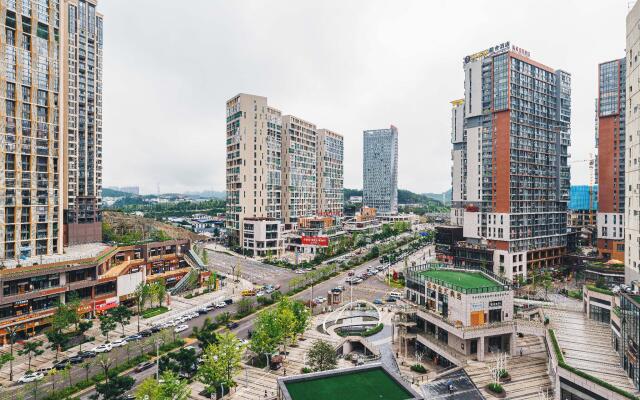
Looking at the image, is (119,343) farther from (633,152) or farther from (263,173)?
(263,173)

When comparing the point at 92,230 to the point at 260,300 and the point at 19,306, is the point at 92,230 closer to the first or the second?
the point at 19,306

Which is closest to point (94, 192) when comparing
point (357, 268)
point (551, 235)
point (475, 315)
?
point (357, 268)

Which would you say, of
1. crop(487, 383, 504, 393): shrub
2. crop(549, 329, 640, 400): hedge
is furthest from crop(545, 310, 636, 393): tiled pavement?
crop(487, 383, 504, 393): shrub

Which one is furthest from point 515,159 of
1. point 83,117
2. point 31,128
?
point 83,117

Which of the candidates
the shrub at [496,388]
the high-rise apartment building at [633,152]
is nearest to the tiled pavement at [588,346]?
the shrub at [496,388]

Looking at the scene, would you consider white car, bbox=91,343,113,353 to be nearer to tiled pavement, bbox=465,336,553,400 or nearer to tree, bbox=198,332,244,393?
tree, bbox=198,332,244,393

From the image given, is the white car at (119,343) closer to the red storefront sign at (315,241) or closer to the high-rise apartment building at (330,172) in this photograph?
the red storefront sign at (315,241)
